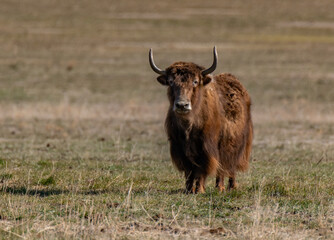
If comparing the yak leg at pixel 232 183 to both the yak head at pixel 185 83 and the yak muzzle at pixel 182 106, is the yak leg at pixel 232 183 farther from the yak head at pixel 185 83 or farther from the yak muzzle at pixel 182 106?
the yak muzzle at pixel 182 106

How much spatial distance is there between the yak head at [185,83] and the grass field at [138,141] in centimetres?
126

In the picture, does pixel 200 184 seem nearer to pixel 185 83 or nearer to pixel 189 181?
pixel 189 181

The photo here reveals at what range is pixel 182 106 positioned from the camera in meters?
9.49

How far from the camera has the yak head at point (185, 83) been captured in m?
9.61

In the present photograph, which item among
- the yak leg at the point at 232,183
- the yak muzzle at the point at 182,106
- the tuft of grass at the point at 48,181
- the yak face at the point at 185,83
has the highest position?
the yak face at the point at 185,83

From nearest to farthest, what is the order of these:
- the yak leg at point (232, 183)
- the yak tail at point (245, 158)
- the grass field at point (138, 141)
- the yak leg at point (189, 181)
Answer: the grass field at point (138, 141)
the yak leg at point (189, 181)
the yak leg at point (232, 183)
the yak tail at point (245, 158)

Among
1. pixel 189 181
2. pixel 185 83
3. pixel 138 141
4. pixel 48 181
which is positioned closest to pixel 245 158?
pixel 189 181

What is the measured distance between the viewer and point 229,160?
1076 cm

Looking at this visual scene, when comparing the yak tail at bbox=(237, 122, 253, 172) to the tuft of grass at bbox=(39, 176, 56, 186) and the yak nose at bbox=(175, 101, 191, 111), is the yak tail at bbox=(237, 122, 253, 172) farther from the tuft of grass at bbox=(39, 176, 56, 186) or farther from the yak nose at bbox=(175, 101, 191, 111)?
the tuft of grass at bbox=(39, 176, 56, 186)

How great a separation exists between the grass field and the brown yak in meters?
0.40

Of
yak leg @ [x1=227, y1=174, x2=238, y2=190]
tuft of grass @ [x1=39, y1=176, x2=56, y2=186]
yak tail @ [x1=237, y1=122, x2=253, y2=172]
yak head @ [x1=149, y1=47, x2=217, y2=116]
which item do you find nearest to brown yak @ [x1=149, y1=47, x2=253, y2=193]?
yak head @ [x1=149, y1=47, x2=217, y2=116]

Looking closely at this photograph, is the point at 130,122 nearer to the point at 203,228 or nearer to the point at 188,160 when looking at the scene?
the point at 188,160

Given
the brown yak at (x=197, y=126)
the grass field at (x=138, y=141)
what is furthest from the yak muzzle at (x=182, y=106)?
the grass field at (x=138, y=141)

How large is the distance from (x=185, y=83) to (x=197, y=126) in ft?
2.19
